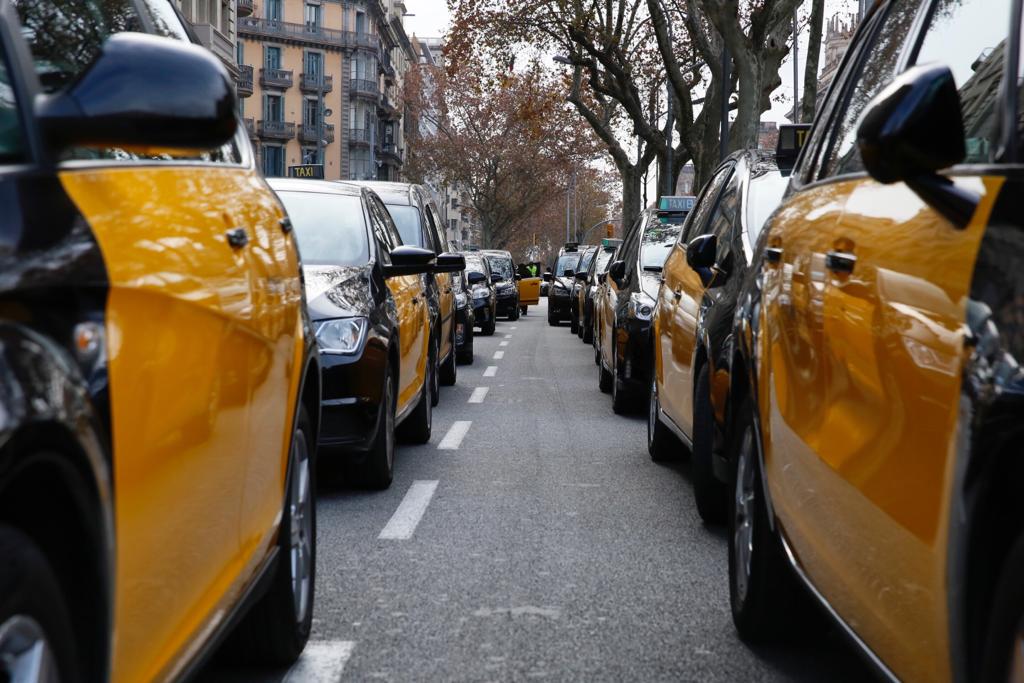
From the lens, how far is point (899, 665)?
107 inches

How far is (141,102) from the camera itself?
222cm

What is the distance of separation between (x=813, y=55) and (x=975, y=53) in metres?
25.9

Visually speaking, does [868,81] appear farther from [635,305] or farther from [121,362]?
[635,305]

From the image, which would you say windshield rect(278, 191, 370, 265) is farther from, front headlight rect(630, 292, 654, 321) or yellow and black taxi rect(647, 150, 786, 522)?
front headlight rect(630, 292, 654, 321)

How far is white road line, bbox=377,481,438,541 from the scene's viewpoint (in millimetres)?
6319

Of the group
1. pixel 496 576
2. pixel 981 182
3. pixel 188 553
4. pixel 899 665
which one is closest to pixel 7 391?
pixel 188 553

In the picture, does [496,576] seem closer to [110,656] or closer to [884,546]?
[884,546]

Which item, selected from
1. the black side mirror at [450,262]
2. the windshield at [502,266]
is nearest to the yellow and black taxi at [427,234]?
the black side mirror at [450,262]

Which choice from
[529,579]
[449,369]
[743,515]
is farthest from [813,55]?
[743,515]

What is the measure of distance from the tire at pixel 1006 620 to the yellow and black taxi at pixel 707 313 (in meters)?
3.00

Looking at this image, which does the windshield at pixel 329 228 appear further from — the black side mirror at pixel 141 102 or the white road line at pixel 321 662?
the black side mirror at pixel 141 102

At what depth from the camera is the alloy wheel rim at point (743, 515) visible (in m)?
4.44

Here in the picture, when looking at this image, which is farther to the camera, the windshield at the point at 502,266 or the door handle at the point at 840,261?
the windshield at the point at 502,266

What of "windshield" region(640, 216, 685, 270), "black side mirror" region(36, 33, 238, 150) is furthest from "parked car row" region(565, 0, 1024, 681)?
"windshield" region(640, 216, 685, 270)
